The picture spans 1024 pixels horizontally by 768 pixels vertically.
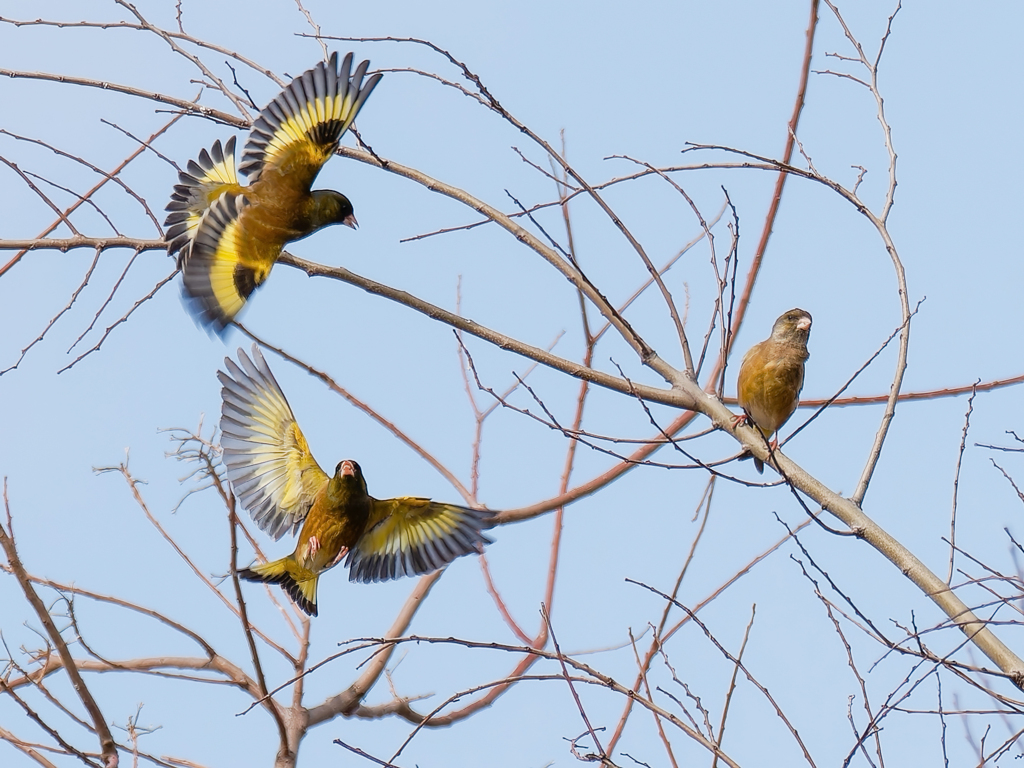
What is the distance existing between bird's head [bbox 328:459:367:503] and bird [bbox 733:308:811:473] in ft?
6.30

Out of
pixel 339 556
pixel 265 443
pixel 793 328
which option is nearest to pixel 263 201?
pixel 265 443

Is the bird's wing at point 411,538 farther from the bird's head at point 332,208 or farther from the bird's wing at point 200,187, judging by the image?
the bird's wing at point 200,187

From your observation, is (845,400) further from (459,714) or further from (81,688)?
(81,688)

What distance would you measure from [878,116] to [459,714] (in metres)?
2.99

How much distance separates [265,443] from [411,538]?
911mm

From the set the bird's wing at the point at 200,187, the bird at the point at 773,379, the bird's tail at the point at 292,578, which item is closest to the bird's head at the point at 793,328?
the bird at the point at 773,379

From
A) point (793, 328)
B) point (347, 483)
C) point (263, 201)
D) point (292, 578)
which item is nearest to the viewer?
point (263, 201)

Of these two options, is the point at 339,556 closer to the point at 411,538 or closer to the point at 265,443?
the point at 411,538

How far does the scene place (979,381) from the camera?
11.5 ft

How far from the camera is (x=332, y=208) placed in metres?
4.99

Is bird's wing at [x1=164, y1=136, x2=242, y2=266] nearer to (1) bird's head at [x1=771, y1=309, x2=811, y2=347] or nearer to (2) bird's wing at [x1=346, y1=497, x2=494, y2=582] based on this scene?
(2) bird's wing at [x1=346, y1=497, x2=494, y2=582]

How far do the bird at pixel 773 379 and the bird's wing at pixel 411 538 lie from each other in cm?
150

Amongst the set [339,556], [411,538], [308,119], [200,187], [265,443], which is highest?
[200,187]

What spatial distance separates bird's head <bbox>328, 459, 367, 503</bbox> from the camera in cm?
490
